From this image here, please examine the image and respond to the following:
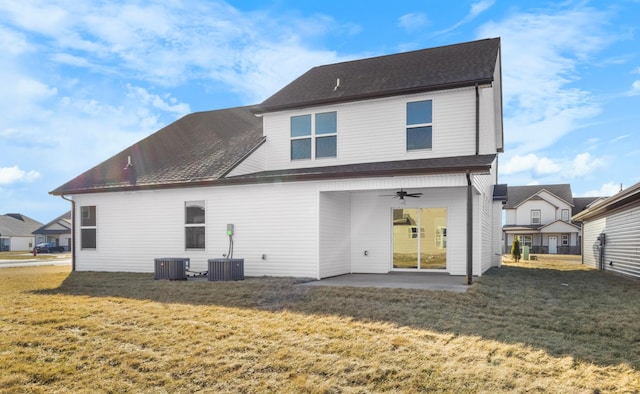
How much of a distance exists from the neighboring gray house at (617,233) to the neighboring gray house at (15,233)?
65681mm

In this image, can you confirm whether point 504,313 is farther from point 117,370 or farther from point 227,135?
point 227,135

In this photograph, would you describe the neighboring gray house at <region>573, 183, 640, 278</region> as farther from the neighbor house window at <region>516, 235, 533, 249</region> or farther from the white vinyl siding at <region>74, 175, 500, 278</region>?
the neighbor house window at <region>516, 235, 533, 249</region>

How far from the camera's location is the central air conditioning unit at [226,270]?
12.4m

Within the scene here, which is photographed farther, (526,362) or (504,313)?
(504,313)

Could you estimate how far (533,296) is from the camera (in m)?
10.7

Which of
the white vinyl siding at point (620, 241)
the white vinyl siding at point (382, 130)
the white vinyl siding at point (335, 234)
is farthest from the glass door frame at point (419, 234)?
the white vinyl siding at point (620, 241)

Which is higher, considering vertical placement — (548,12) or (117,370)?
(548,12)

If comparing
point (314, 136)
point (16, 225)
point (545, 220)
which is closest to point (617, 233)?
point (314, 136)

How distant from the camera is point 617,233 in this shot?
59.1ft

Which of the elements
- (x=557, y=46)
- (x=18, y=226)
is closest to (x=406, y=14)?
(x=557, y=46)

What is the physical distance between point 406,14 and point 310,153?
5.32 meters

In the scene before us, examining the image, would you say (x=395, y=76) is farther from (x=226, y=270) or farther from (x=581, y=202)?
(x=581, y=202)

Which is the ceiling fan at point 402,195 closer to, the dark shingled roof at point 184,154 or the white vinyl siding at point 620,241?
the dark shingled roof at point 184,154

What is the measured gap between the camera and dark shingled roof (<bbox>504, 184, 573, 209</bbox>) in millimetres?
47562
